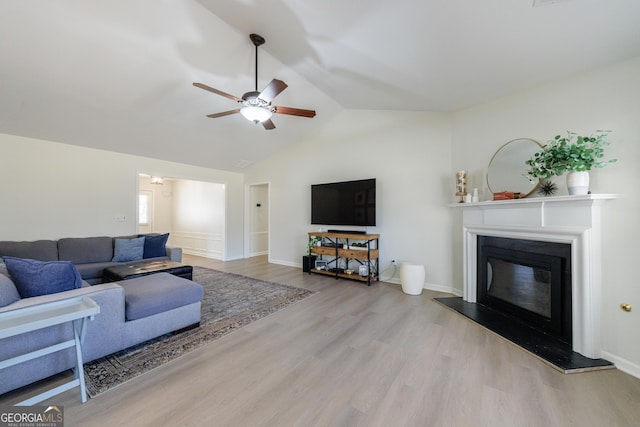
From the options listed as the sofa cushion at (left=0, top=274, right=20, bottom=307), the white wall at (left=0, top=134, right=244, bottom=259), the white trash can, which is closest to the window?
the white wall at (left=0, top=134, right=244, bottom=259)

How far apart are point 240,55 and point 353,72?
4.90 ft

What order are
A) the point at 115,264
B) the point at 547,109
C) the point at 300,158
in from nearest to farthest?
1. the point at 547,109
2. the point at 115,264
3. the point at 300,158

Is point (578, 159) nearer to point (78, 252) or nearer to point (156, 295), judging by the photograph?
point (156, 295)

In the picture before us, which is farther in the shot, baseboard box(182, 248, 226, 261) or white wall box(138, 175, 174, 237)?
white wall box(138, 175, 174, 237)

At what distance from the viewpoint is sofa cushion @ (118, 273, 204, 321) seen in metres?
2.20

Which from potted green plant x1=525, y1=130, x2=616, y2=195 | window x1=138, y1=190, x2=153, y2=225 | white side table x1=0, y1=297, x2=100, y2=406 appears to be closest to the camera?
white side table x1=0, y1=297, x2=100, y2=406

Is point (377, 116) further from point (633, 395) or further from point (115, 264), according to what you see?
point (115, 264)

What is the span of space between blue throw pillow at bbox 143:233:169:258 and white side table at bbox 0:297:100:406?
122 inches

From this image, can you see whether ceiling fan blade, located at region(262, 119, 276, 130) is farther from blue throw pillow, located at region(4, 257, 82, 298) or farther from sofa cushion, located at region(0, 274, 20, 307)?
sofa cushion, located at region(0, 274, 20, 307)

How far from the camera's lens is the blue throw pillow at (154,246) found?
456 cm

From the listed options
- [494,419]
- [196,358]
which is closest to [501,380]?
[494,419]

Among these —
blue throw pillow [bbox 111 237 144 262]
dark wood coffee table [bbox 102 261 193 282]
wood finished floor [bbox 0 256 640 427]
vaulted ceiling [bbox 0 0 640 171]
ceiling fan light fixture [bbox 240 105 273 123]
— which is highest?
vaulted ceiling [bbox 0 0 640 171]

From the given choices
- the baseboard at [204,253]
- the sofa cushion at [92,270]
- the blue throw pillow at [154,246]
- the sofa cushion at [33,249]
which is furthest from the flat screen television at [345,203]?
the sofa cushion at [33,249]

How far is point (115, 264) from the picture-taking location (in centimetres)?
404
